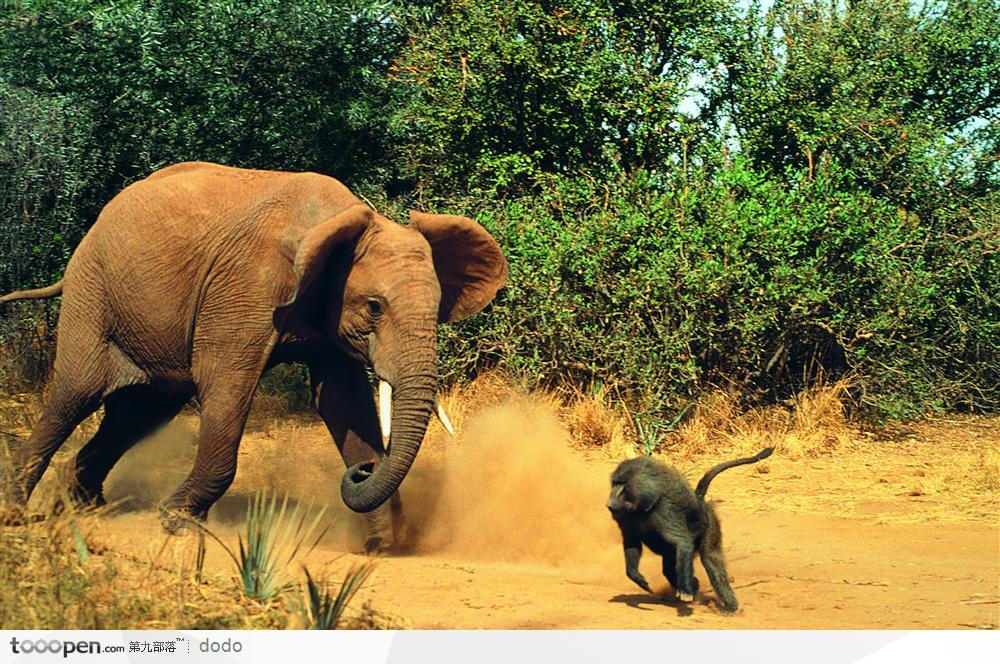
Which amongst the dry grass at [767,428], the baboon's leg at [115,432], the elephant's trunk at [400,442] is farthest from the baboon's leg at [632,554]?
the dry grass at [767,428]

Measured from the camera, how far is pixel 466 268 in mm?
8617

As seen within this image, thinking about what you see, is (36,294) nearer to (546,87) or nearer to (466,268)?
(466,268)

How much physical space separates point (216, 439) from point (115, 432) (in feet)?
4.88

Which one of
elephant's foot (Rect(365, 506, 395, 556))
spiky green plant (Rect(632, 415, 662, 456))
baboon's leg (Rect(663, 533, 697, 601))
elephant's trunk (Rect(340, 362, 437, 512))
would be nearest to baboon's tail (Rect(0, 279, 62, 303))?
elephant's foot (Rect(365, 506, 395, 556))

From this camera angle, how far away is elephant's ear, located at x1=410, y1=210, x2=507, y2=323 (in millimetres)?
8445

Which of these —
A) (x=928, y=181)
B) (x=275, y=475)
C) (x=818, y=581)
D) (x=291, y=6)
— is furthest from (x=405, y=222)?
(x=818, y=581)

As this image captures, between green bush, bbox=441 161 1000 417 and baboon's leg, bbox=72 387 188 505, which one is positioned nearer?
baboon's leg, bbox=72 387 188 505

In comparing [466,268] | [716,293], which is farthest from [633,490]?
[716,293]

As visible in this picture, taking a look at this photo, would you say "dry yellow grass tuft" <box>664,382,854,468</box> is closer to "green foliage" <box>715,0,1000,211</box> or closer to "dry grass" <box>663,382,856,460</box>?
"dry grass" <box>663,382,856,460</box>

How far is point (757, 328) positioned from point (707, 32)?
3.70 meters

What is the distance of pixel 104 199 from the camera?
46.2 feet

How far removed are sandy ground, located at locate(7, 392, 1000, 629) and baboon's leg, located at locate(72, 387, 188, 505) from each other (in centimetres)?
32

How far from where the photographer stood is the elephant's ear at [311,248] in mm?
7395

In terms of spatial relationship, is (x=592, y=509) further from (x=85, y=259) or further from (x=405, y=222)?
(x=405, y=222)
